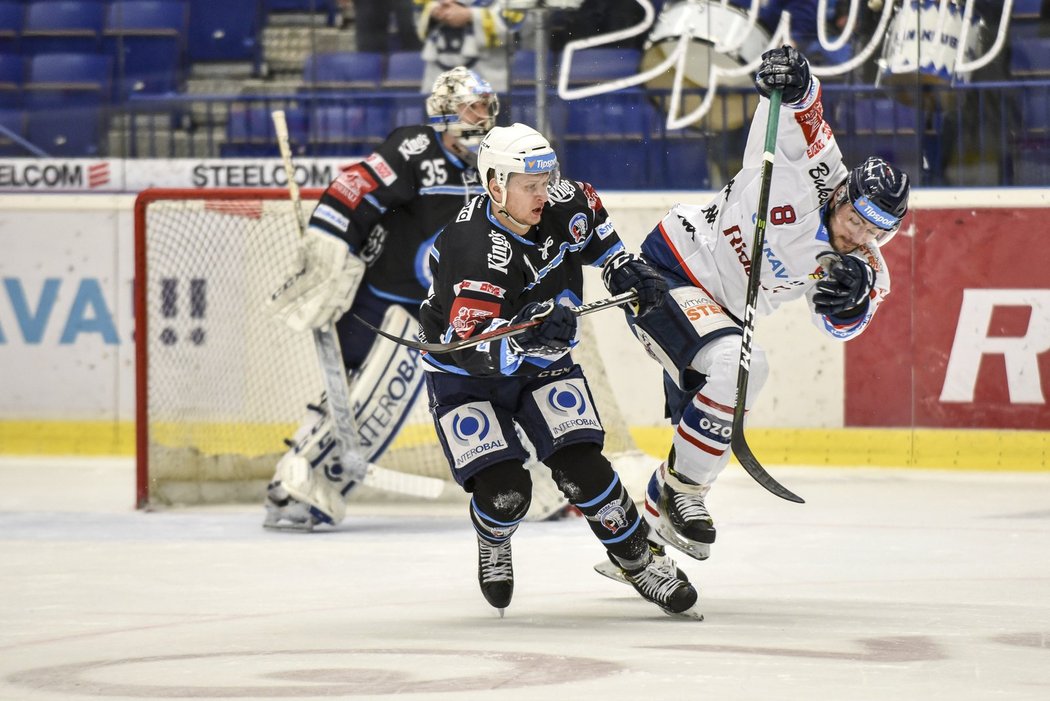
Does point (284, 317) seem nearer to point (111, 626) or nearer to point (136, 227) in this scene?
point (136, 227)

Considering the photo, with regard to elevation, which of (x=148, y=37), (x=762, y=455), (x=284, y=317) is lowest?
(x=762, y=455)

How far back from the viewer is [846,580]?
14.1ft

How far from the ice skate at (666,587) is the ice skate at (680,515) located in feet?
0.65

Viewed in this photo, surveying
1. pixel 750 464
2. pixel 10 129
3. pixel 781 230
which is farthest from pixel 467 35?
pixel 750 464

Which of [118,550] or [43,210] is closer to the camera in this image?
[118,550]

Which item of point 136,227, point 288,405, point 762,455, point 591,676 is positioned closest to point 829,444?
point 762,455

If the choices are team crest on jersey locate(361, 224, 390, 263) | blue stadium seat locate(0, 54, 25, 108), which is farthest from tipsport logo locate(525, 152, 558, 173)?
blue stadium seat locate(0, 54, 25, 108)

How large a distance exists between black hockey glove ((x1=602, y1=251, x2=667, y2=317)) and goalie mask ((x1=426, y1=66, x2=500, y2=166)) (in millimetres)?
1544

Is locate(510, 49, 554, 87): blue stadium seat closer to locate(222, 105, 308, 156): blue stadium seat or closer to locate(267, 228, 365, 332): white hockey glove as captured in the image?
locate(222, 105, 308, 156): blue stadium seat

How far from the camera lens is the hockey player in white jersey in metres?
3.91

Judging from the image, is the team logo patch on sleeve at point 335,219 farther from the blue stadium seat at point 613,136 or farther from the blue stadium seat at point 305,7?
the blue stadium seat at point 305,7

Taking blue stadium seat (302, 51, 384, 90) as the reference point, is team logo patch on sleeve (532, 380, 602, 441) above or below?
below

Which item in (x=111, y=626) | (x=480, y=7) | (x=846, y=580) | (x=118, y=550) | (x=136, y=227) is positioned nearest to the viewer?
(x=111, y=626)

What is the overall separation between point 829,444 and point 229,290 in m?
2.26
